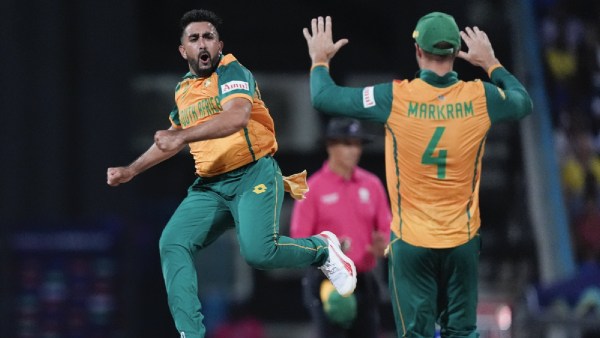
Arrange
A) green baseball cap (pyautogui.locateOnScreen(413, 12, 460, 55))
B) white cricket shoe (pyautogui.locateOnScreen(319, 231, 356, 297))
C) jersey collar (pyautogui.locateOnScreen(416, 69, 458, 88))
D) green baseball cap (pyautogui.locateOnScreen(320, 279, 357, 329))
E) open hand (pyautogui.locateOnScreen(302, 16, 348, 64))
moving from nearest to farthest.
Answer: green baseball cap (pyautogui.locateOnScreen(413, 12, 460, 55))
jersey collar (pyautogui.locateOnScreen(416, 69, 458, 88))
open hand (pyautogui.locateOnScreen(302, 16, 348, 64))
white cricket shoe (pyautogui.locateOnScreen(319, 231, 356, 297))
green baseball cap (pyautogui.locateOnScreen(320, 279, 357, 329))

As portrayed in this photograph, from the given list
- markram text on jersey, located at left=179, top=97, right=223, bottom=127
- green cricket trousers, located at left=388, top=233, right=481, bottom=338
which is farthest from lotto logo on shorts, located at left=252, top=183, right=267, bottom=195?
green cricket trousers, located at left=388, top=233, right=481, bottom=338

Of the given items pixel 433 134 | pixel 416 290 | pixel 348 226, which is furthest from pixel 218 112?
pixel 348 226

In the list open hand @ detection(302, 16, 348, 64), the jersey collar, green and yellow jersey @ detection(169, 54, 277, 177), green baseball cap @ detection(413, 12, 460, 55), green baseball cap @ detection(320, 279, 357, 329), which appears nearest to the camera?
green baseball cap @ detection(413, 12, 460, 55)

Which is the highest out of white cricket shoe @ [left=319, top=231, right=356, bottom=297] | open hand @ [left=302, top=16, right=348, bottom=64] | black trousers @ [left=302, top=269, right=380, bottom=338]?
open hand @ [left=302, top=16, right=348, bottom=64]

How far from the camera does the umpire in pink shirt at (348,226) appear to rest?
8633 millimetres

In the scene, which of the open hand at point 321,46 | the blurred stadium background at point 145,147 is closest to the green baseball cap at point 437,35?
the open hand at point 321,46

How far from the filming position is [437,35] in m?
6.61

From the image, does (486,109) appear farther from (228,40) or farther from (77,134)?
(228,40)

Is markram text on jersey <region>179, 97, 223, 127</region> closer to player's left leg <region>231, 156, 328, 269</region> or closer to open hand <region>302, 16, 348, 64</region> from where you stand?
player's left leg <region>231, 156, 328, 269</region>

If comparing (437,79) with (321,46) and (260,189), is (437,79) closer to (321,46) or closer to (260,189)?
(321,46)

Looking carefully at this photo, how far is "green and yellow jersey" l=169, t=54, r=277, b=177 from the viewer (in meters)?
6.85

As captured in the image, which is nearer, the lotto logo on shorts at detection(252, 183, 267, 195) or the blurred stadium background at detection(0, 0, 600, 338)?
the lotto logo on shorts at detection(252, 183, 267, 195)

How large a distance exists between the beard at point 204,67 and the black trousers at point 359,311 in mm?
2240

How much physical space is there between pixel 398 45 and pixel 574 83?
201 cm
